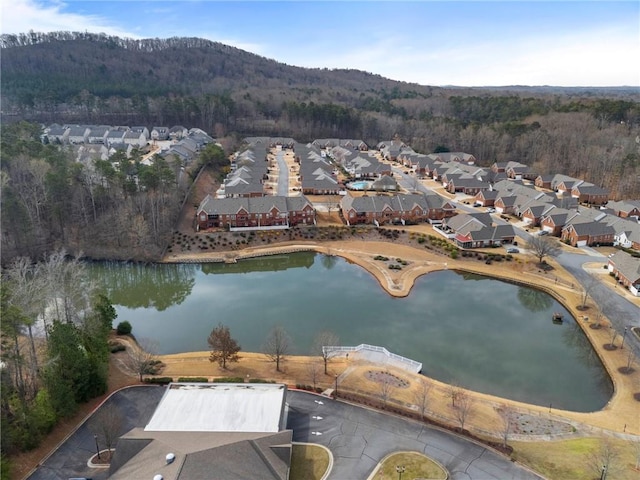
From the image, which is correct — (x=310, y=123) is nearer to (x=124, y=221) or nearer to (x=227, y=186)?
(x=227, y=186)

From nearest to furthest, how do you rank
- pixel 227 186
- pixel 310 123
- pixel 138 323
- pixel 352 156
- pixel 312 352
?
pixel 312 352 → pixel 138 323 → pixel 227 186 → pixel 352 156 → pixel 310 123

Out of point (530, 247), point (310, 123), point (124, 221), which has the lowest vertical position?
point (530, 247)

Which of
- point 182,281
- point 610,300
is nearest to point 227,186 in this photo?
point 182,281

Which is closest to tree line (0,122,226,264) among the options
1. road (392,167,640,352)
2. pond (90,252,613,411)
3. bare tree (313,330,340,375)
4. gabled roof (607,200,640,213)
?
pond (90,252,613,411)

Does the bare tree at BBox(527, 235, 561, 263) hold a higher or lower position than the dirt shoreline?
higher

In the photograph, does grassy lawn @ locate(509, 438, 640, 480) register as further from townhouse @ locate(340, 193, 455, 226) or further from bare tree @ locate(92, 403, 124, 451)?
townhouse @ locate(340, 193, 455, 226)

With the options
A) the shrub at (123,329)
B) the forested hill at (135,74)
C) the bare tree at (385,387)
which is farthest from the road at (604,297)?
the forested hill at (135,74)

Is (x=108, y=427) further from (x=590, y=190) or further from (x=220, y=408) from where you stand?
(x=590, y=190)

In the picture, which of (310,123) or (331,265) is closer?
(331,265)
